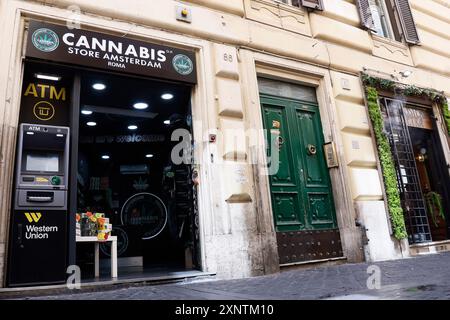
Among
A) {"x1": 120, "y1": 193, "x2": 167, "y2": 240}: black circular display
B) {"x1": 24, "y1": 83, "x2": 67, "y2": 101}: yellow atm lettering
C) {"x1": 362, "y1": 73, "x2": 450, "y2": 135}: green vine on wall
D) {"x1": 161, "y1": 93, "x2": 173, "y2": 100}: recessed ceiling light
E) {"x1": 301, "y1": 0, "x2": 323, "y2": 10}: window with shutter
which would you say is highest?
{"x1": 301, "y1": 0, "x2": 323, "y2": 10}: window with shutter

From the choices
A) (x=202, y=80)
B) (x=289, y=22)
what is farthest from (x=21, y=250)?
(x=289, y=22)

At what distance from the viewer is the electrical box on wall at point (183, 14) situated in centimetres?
572

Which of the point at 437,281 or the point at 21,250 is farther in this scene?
the point at 21,250

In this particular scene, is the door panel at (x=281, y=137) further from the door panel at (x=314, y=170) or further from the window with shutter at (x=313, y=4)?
the window with shutter at (x=313, y=4)

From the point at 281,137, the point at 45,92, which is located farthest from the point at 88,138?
the point at 281,137

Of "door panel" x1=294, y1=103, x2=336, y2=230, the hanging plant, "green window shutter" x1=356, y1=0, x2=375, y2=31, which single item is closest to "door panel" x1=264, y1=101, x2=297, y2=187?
"door panel" x1=294, y1=103, x2=336, y2=230

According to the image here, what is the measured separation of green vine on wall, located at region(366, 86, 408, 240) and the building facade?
113 mm

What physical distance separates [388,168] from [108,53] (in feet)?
17.9

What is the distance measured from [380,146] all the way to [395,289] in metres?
4.68

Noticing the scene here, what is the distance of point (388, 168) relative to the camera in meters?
7.25

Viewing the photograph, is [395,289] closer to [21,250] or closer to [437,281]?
[437,281]

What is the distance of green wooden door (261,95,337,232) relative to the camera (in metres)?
6.11

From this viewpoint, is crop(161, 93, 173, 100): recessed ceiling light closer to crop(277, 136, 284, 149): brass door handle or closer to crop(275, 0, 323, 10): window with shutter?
crop(277, 136, 284, 149): brass door handle

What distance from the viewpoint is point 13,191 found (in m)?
4.20
